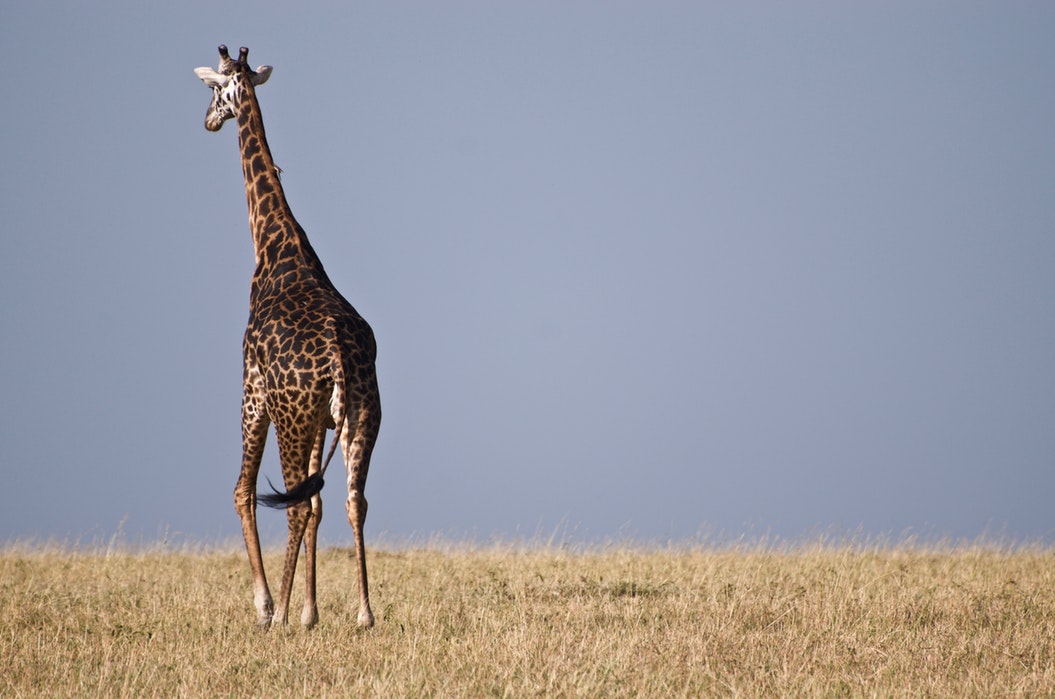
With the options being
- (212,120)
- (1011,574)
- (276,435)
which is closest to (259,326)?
(276,435)

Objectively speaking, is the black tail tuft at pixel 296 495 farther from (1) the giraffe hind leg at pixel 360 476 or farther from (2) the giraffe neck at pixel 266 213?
(2) the giraffe neck at pixel 266 213

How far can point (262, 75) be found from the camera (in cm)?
1211

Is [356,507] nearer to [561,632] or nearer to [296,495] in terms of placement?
[296,495]

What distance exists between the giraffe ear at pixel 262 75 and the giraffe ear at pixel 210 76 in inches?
12.8

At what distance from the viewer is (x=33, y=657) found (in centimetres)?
859

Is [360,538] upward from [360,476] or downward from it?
downward

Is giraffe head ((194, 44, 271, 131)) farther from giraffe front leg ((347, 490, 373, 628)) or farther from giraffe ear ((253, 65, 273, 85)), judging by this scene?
giraffe front leg ((347, 490, 373, 628))

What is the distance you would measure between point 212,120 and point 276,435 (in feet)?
14.0

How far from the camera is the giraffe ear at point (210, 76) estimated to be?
39.5 feet

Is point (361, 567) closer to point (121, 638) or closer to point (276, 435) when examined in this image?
point (276, 435)

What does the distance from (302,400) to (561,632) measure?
114 inches

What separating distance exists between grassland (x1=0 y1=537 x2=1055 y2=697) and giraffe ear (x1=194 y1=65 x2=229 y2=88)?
17.8 feet

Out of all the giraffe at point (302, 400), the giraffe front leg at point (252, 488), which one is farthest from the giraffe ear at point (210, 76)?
the giraffe front leg at point (252, 488)

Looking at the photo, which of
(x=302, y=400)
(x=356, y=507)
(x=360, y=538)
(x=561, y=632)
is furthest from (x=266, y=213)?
(x=561, y=632)
